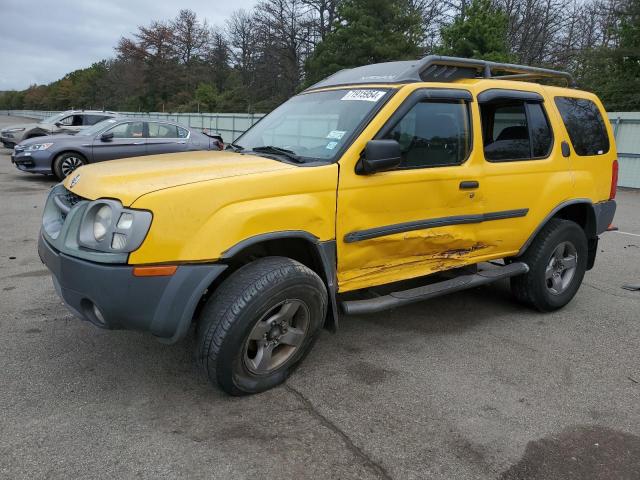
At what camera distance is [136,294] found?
263 centimetres

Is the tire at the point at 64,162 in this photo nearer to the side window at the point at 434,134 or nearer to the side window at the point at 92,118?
the side window at the point at 92,118

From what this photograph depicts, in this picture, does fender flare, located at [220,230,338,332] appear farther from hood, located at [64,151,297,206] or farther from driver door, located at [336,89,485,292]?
hood, located at [64,151,297,206]

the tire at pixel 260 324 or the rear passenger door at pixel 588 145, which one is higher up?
the rear passenger door at pixel 588 145

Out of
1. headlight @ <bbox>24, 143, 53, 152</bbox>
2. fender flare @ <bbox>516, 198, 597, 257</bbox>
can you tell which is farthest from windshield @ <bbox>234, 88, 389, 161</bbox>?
headlight @ <bbox>24, 143, 53, 152</bbox>

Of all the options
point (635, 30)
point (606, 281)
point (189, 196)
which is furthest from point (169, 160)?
point (635, 30)

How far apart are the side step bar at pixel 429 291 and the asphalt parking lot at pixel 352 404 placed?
1.37 feet

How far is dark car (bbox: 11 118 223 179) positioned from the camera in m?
11.5

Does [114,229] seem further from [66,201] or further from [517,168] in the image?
[517,168]

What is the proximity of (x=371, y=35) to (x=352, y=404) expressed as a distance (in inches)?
1115

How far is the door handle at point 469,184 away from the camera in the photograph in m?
3.77

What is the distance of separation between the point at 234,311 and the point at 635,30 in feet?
76.2

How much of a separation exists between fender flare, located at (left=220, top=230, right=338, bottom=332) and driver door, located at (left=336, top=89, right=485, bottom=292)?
0.24 ft

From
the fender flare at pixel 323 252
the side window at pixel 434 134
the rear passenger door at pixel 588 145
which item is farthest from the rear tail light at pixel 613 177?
the fender flare at pixel 323 252

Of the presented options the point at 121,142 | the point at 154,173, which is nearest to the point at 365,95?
the point at 154,173
